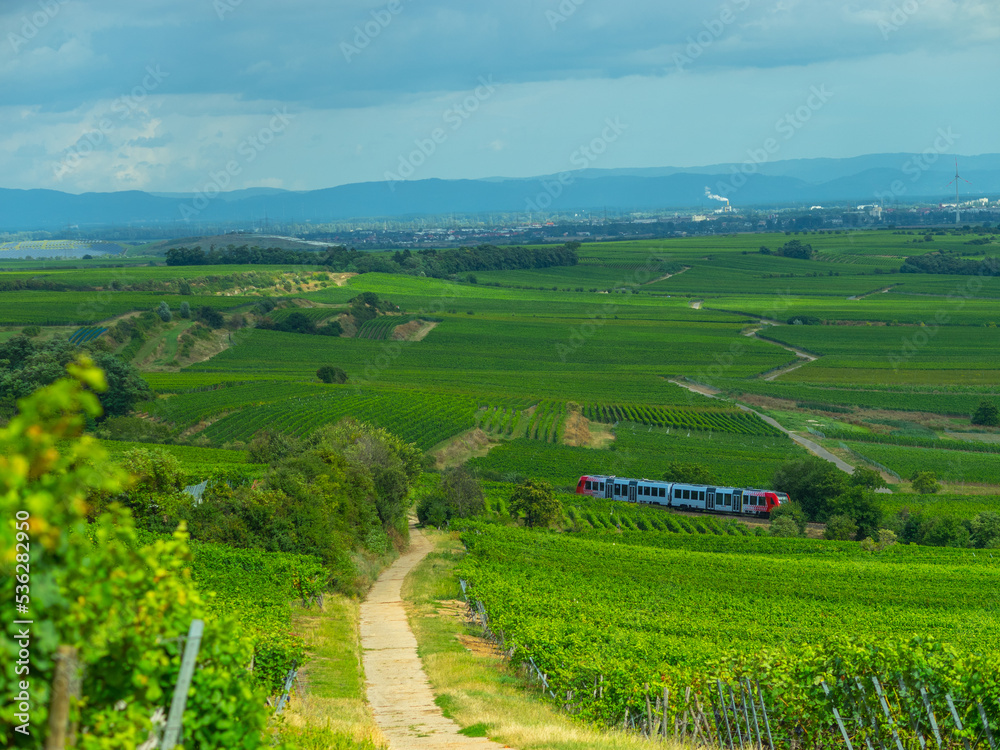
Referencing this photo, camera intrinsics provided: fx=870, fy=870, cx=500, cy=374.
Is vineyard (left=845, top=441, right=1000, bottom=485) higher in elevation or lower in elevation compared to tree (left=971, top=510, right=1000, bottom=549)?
lower

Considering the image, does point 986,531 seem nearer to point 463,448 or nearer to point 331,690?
point 463,448

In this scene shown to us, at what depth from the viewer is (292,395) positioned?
86.2m

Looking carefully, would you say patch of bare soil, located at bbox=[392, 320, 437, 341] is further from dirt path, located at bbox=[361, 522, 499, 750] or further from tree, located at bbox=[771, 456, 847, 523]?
dirt path, located at bbox=[361, 522, 499, 750]

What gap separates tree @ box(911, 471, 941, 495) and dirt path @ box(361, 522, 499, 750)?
4628 cm

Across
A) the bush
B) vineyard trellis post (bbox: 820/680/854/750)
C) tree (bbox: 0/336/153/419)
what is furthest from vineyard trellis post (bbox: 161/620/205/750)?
tree (bbox: 0/336/153/419)

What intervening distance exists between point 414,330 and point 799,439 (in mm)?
71717

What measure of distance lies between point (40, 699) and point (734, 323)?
147 metres

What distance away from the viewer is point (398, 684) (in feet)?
66.8

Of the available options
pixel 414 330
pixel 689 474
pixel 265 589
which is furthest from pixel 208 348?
pixel 265 589

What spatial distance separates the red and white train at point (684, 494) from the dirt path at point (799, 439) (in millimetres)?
14194

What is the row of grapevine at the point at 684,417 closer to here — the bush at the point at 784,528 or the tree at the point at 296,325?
the bush at the point at 784,528

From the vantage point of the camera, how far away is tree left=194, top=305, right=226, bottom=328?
125 meters

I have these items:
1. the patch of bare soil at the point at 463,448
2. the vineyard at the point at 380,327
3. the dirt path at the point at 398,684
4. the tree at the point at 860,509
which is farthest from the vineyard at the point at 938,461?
the vineyard at the point at 380,327

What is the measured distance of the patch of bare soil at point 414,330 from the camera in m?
135
